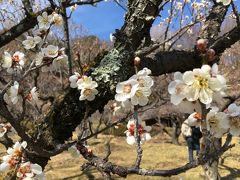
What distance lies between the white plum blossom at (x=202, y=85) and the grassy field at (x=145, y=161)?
8411mm

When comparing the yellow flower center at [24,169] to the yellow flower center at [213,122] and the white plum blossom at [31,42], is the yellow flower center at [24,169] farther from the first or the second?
the white plum blossom at [31,42]

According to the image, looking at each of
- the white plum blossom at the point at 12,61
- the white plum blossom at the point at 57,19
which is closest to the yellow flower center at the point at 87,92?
the white plum blossom at the point at 12,61

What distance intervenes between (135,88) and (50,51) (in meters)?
1.02

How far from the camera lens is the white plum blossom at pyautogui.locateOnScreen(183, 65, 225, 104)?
50.5 inches

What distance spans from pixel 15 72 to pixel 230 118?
1.59 m

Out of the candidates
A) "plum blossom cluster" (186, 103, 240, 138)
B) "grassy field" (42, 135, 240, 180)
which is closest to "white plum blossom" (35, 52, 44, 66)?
"plum blossom cluster" (186, 103, 240, 138)

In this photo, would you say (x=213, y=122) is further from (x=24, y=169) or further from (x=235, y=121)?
(x=24, y=169)

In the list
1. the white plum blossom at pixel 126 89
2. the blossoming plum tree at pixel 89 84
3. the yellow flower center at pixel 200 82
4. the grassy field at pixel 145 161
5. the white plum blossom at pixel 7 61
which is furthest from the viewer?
the grassy field at pixel 145 161

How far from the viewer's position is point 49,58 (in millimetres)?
2461

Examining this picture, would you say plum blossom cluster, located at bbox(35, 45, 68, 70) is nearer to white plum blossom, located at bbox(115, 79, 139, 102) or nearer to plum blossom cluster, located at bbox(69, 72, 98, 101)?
plum blossom cluster, located at bbox(69, 72, 98, 101)

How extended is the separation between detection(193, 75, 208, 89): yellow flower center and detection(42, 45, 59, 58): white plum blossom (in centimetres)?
131

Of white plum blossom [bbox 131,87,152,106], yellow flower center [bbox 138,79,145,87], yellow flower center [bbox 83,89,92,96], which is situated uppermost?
yellow flower center [bbox 83,89,92,96]

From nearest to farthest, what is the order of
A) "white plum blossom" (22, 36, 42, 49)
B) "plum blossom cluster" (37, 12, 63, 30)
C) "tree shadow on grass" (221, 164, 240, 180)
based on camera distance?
1. "white plum blossom" (22, 36, 42, 49)
2. "plum blossom cluster" (37, 12, 63, 30)
3. "tree shadow on grass" (221, 164, 240, 180)

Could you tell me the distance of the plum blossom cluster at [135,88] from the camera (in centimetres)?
162
